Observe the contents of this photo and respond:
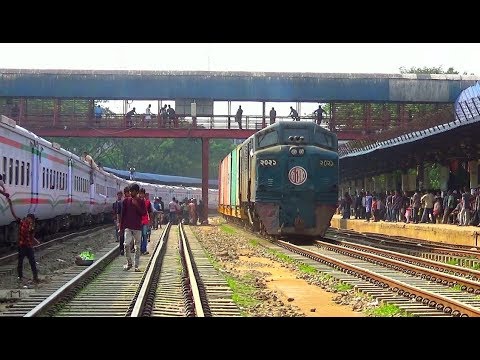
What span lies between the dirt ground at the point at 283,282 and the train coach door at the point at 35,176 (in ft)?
15.6

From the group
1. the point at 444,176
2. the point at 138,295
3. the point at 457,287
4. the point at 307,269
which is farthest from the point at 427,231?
the point at 138,295

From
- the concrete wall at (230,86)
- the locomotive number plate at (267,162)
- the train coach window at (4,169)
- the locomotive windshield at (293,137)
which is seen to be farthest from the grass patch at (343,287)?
the concrete wall at (230,86)

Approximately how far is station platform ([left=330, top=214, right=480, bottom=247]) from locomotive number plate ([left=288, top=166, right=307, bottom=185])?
515 centimetres

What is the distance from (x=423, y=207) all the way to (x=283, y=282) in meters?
17.6

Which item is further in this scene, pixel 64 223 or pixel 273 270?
pixel 64 223

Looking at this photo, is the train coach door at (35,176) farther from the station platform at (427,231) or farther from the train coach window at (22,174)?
the station platform at (427,231)

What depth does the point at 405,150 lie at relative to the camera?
2875cm

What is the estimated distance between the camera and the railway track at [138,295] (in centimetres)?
995

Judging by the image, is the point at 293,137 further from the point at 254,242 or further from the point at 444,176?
the point at 444,176

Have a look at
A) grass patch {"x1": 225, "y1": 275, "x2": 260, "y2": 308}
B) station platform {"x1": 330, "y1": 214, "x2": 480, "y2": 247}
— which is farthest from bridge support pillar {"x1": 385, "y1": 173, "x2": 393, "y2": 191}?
grass patch {"x1": 225, "y1": 275, "x2": 260, "y2": 308}
